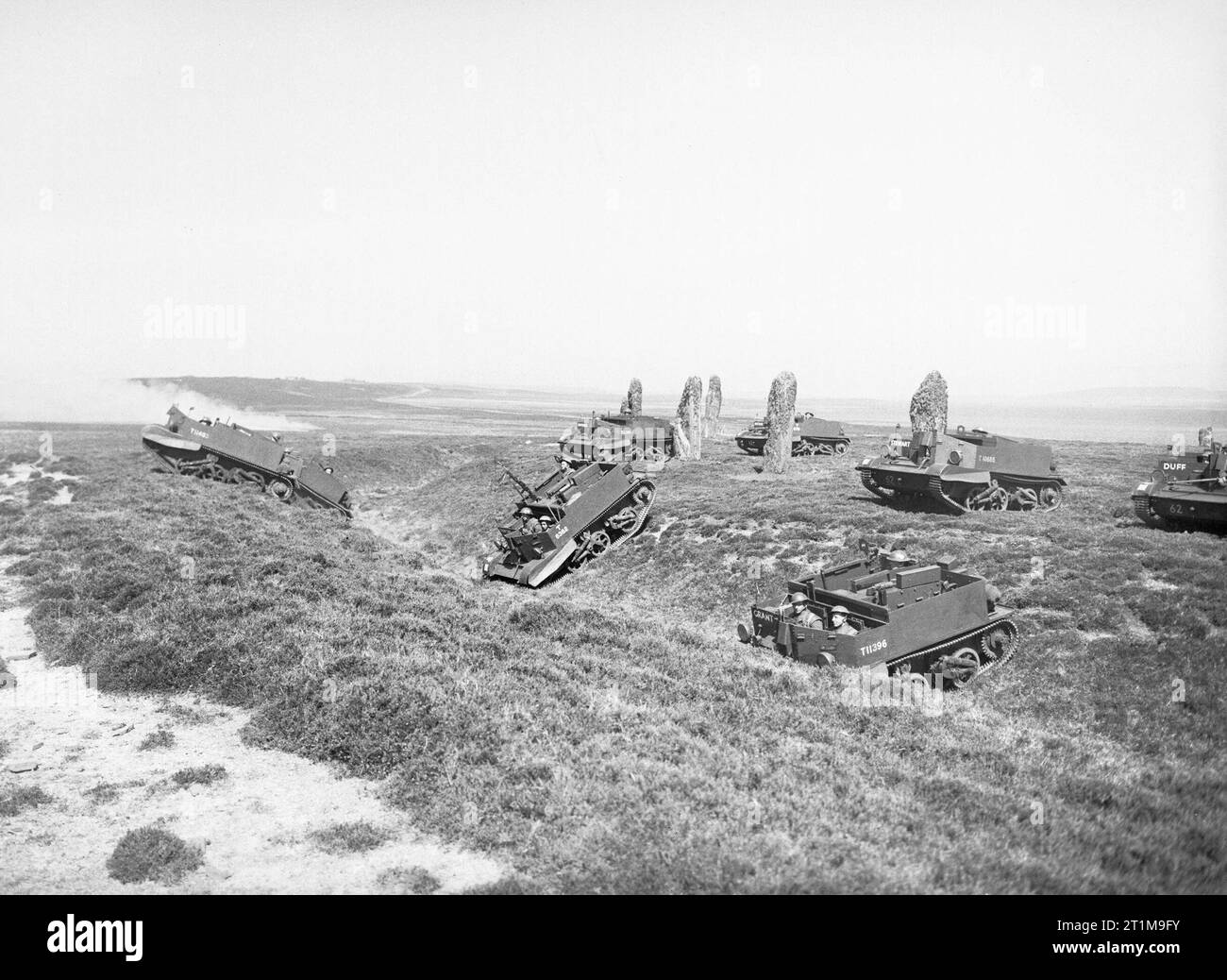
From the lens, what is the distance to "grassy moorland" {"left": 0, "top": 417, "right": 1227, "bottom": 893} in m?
6.34

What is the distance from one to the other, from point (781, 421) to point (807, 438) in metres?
8.08

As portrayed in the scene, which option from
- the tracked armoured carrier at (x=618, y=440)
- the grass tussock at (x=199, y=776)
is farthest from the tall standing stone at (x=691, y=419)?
the grass tussock at (x=199, y=776)

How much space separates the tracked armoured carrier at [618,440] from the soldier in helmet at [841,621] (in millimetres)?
17461

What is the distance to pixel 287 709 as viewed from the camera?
984 centimetres

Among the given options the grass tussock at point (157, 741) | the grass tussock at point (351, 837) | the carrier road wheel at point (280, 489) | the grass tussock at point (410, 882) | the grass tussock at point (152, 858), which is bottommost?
the grass tussock at point (157, 741)

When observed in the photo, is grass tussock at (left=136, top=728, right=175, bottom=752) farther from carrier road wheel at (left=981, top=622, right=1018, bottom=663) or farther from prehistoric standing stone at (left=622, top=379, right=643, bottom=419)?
prehistoric standing stone at (left=622, top=379, right=643, bottom=419)

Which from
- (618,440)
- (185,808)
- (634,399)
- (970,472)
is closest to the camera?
(185,808)

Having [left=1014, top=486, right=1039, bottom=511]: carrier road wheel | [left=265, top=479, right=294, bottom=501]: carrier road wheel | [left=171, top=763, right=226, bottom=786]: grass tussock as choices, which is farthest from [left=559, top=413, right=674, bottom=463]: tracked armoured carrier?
Result: [left=171, top=763, right=226, bottom=786]: grass tussock

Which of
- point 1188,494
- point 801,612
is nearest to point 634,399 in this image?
point 1188,494

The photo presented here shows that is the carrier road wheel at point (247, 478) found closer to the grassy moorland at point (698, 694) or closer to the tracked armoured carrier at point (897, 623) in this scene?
the grassy moorland at point (698, 694)

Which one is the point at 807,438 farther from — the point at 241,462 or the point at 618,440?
the point at 241,462

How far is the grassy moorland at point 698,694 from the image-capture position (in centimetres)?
634

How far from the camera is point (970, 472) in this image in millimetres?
21516
